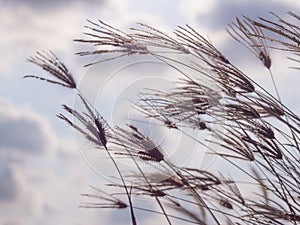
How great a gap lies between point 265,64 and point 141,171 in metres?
0.76

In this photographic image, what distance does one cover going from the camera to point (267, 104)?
193 cm

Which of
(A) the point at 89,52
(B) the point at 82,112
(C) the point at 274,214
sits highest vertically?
(A) the point at 89,52

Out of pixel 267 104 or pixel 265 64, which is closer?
pixel 267 104

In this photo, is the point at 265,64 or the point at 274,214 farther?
the point at 265,64

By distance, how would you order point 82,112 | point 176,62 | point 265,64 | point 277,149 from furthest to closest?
point 265,64
point 176,62
point 277,149
point 82,112

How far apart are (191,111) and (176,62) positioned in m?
0.20

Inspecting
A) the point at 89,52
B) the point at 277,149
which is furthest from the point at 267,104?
the point at 89,52

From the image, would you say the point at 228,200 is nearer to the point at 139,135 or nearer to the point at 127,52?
the point at 139,135

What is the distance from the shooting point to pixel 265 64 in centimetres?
229

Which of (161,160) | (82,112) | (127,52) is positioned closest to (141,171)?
(161,160)

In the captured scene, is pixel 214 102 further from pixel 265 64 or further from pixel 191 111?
pixel 265 64

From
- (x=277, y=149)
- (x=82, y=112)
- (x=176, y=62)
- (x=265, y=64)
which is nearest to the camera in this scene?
Answer: (x=82, y=112)

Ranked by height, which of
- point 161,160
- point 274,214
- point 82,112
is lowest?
point 274,214

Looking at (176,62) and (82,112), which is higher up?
(176,62)
